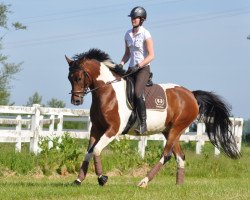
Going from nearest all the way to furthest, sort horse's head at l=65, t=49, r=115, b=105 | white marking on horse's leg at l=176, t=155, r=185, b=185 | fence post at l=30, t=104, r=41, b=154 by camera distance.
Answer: horse's head at l=65, t=49, r=115, b=105 < white marking on horse's leg at l=176, t=155, r=185, b=185 < fence post at l=30, t=104, r=41, b=154

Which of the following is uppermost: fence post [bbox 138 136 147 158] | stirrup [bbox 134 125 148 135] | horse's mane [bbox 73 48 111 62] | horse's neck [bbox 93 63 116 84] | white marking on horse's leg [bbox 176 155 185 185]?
horse's mane [bbox 73 48 111 62]

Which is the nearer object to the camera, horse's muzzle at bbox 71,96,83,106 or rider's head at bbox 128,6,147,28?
horse's muzzle at bbox 71,96,83,106

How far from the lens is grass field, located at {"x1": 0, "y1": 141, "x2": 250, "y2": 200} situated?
12.3 meters

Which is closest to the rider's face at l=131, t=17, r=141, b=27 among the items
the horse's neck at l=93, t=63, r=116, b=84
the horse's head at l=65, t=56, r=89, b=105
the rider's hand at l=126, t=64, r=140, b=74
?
the rider's hand at l=126, t=64, r=140, b=74

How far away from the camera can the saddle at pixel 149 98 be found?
14109 mm

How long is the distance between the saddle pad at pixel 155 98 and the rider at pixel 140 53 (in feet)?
0.82

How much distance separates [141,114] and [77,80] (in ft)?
4.51

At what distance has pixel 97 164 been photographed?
1375cm

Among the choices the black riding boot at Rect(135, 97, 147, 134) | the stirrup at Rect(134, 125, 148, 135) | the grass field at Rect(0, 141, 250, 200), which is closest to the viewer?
the grass field at Rect(0, 141, 250, 200)

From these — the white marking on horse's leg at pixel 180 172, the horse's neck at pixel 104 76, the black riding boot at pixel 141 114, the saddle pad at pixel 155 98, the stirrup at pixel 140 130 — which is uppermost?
the horse's neck at pixel 104 76

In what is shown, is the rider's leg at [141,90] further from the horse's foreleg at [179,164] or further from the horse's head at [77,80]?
the horse's foreleg at [179,164]

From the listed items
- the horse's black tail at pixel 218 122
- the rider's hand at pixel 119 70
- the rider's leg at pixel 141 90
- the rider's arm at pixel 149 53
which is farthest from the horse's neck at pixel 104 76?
A: the horse's black tail at pixel 218 122

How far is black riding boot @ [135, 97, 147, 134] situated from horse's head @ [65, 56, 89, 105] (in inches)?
39.9

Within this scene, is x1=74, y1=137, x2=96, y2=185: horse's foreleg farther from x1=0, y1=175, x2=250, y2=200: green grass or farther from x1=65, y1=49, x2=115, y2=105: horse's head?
x1=65, y1=49, x2=115, y2=105: horse's head
